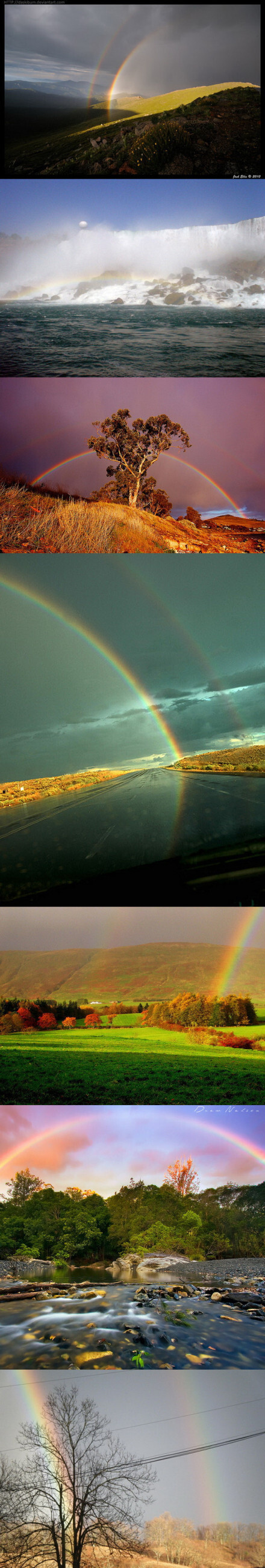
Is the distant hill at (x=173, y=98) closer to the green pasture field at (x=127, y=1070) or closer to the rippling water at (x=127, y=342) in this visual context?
the rippling water at (x=127, y=342)

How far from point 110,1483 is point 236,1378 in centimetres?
73

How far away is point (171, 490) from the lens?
696cm

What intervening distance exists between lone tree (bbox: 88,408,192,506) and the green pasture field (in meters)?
3.61

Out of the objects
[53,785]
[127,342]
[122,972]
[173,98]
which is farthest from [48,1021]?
[173,98]

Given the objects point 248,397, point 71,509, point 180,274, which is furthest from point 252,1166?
point 180,274

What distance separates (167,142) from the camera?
6984mm

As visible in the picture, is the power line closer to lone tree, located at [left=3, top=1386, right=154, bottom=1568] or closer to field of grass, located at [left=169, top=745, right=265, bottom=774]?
lone tree, located at [left=3, top=1386, right=154, bottom=1568]

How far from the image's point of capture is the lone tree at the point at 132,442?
6.78 m

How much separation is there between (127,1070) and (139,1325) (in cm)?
147

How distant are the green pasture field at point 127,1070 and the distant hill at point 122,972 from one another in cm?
27

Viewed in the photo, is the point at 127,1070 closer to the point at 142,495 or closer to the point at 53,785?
the point at 53,785

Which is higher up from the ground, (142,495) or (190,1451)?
(142,495)

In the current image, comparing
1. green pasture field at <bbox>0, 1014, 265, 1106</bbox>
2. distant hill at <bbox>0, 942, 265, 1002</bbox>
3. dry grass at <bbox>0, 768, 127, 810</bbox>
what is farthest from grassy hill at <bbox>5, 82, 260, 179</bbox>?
green pasture field at <bbox>0, 1014, 265, 1106</bbox>

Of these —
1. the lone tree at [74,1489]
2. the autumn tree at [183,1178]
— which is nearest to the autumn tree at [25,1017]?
the autumn tree at [183,1178]
